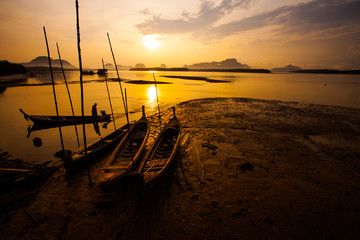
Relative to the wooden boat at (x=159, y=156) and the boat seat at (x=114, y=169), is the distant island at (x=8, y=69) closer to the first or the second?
the wooden boat at (x=159, y=156)

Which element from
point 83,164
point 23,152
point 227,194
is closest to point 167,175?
point 227,194

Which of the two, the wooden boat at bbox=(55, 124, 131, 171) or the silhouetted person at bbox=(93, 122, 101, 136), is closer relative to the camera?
the wooden boat at bbox=(55, 124, 131, 171)

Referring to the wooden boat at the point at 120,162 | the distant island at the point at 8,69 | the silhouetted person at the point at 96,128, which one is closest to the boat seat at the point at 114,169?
the wooden boat at the point at 120,162

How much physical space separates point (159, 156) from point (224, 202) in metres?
4.40

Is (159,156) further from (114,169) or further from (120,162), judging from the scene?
(114,169)

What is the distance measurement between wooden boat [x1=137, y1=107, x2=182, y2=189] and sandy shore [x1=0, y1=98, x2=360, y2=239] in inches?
37.0

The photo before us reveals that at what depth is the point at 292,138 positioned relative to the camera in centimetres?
1276

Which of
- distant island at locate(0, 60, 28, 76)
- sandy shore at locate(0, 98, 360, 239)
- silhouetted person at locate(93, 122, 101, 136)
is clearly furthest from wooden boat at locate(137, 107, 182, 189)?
distant island at locate(0, 60, 28, 76)

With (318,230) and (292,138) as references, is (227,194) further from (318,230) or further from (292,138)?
(292,138)

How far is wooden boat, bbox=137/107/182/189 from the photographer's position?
6605 mm

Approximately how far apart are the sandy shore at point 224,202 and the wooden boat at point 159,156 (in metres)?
0.94

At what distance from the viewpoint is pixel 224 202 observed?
6.57m

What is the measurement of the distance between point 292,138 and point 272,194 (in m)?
8.27

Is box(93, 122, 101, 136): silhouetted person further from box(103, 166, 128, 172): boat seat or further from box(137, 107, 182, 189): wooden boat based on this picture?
box(103, 166, 128, 172): boat seat
